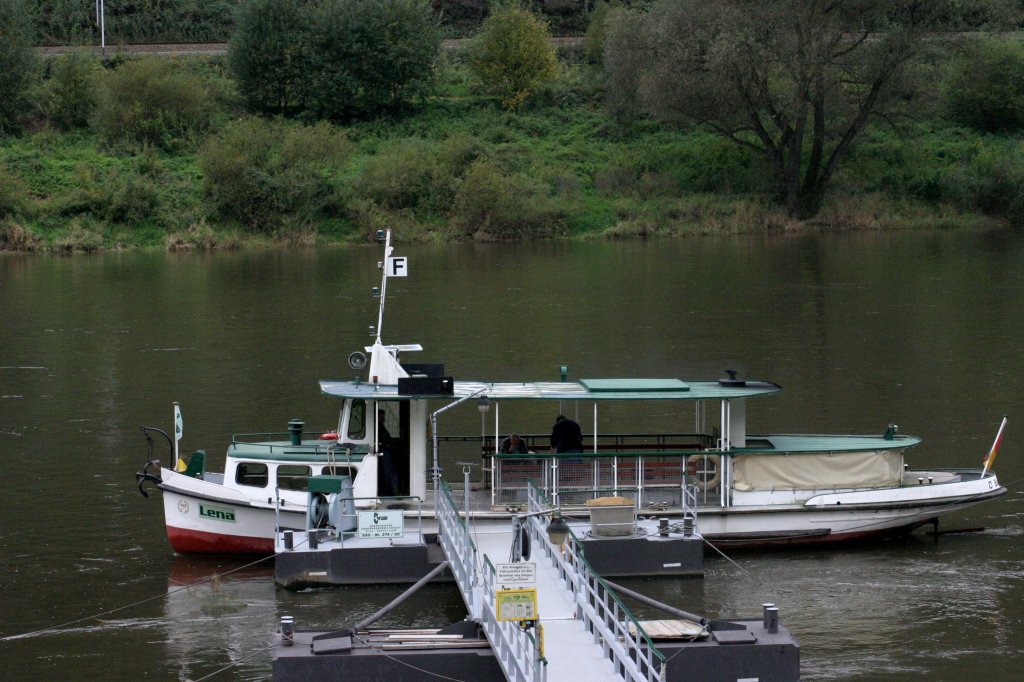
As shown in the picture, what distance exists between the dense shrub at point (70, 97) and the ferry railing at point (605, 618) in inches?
2670

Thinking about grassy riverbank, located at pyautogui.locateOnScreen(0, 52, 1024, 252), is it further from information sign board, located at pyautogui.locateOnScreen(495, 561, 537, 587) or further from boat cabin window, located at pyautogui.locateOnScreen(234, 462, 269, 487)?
information sign board, located at pyautogui.locateOnScreen(495, 561, 537, 587)

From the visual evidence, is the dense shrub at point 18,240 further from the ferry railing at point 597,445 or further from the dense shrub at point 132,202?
the ferry railing at point 597,445

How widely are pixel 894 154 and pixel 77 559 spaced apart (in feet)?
212

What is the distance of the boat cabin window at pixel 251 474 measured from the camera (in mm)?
19438

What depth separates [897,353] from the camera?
36.6m

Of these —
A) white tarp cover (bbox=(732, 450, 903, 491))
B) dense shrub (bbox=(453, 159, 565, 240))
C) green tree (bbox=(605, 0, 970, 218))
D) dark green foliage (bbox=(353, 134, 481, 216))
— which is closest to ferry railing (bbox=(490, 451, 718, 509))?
white tarp cover (bbox=(732, 450, 903, 491))

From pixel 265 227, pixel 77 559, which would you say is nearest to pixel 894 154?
pixel 265 227

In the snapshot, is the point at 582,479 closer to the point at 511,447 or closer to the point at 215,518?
the point at 511,447

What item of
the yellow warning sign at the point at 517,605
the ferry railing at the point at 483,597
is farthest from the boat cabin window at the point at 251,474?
the yellow warning sign at the point at 517,605

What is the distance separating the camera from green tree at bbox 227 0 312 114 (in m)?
80.8

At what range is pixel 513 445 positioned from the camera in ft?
64.8

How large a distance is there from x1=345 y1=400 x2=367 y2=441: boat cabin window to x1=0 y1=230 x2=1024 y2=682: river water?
2.31 metres

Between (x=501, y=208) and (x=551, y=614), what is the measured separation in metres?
57.0

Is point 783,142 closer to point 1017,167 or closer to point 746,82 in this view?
point 746,82
